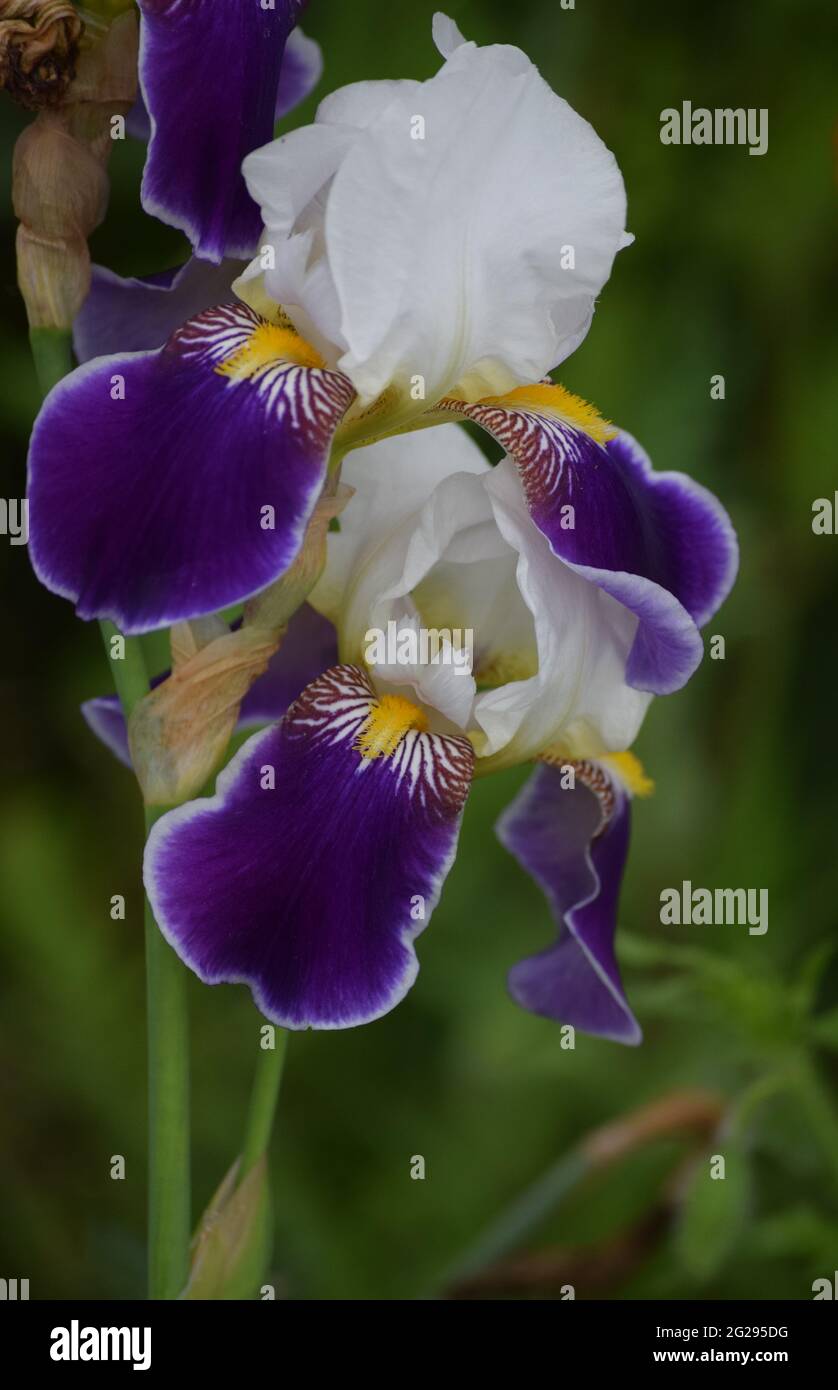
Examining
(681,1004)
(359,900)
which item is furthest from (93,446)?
(681,1004)

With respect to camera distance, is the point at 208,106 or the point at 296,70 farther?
the point at 296,70

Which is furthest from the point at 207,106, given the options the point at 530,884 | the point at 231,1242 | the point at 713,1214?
the point at 530,884

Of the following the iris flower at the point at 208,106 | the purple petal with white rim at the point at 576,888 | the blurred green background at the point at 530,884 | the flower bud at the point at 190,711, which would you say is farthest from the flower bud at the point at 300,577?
the blurred green background at the point at 530,884

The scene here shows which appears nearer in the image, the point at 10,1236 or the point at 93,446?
the point at 93,446

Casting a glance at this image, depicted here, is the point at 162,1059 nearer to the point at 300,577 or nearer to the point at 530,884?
the point at 300,577

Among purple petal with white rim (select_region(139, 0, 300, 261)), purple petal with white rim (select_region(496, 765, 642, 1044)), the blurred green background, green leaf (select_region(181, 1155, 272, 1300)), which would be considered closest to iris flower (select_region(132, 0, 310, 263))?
purple petal with white rim (select_region(139, 0, 300, 261))

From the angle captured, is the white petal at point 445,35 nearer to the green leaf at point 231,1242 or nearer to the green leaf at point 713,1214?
the green leaf at point 231,1242

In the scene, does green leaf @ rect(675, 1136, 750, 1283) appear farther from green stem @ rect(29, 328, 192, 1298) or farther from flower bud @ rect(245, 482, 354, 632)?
flower bud @ rect(245, 482, 354, 632)

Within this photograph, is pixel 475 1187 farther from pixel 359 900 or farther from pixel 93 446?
pixel 93 446
